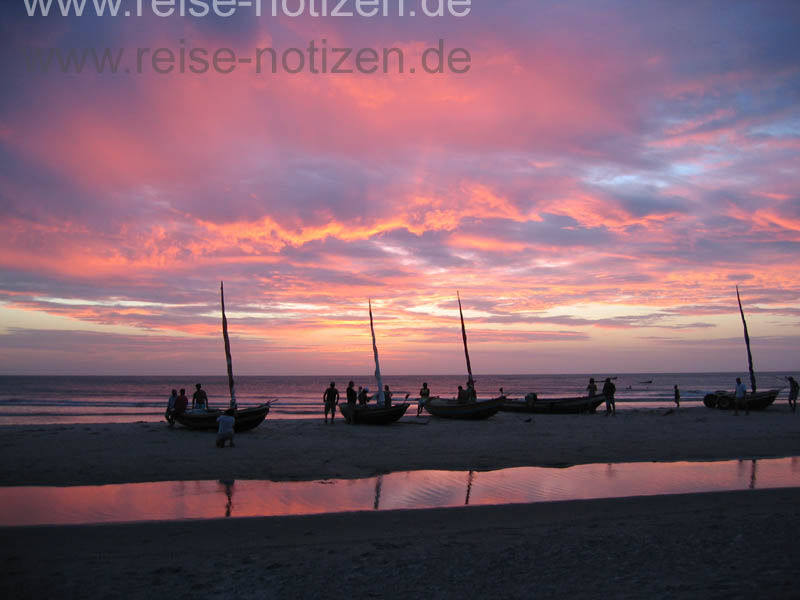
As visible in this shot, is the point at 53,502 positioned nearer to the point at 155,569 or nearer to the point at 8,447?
the point at 155,569

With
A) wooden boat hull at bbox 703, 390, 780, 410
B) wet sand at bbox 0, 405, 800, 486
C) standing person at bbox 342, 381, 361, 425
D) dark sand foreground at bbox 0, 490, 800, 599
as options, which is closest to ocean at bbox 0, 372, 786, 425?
wooden boat hull at bbox 703, 390, 780, 410

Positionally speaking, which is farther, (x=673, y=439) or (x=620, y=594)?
(x=673, y=439)

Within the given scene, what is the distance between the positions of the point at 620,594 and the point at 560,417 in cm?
2751

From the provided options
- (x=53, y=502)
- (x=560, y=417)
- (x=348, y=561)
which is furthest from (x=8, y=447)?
(x=560, y=417)

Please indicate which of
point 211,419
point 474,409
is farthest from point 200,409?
point 474,409

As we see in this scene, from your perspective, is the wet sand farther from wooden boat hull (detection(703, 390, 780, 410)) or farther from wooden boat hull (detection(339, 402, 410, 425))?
wooden boat hull (detection(703, 390, 780, 410))

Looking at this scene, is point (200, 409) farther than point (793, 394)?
No

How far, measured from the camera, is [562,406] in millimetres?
35375

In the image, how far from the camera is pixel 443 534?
905cm

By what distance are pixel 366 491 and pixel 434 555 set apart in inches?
210

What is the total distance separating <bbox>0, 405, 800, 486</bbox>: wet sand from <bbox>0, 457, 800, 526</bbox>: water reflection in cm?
107

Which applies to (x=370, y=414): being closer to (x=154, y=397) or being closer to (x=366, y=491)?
(x=366, y=491)

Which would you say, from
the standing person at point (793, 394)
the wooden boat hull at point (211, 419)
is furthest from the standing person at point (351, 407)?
the standing person at point (793, 394)

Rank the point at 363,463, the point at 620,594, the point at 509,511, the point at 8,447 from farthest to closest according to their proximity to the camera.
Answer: the point at 8,447 < the point at 363,463 < the point at 509,511 < the point at 620,594
